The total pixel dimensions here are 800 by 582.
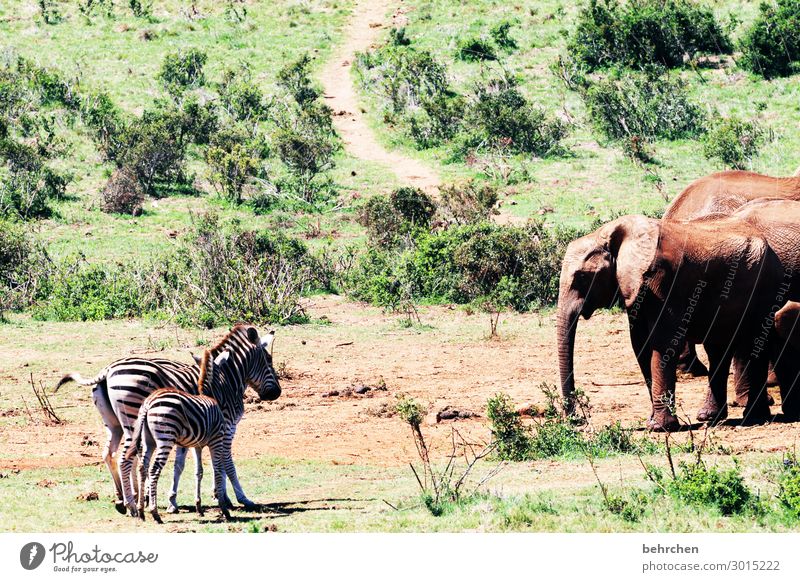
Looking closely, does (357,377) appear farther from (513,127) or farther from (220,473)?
(513,127)

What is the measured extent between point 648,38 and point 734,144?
9.67 metres

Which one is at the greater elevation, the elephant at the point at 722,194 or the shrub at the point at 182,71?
the elephant at the point at 722,194

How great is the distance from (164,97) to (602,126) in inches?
546

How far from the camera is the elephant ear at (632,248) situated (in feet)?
42.8

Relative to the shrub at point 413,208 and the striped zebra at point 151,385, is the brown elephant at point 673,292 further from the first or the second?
the shrub at point 413,208

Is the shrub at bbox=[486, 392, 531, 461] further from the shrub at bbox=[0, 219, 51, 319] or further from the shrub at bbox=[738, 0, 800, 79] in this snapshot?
the shrub at bbox=[738, 0, 800, 79]

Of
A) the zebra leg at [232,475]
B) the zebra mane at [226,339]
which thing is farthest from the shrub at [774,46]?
the zebra leg at [232,475]

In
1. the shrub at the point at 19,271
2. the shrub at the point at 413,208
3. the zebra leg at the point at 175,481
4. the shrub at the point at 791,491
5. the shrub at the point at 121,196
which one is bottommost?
the shrub at the point at 121,196

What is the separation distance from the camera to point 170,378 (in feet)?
33.7

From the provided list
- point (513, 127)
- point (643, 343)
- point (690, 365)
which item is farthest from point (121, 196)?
point (643, 343)

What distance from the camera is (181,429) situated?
945cm

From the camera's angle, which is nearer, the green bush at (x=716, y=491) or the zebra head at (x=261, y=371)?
the green bush at (x=716, y=491)

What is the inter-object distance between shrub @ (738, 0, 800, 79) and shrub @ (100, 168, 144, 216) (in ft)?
62.6
